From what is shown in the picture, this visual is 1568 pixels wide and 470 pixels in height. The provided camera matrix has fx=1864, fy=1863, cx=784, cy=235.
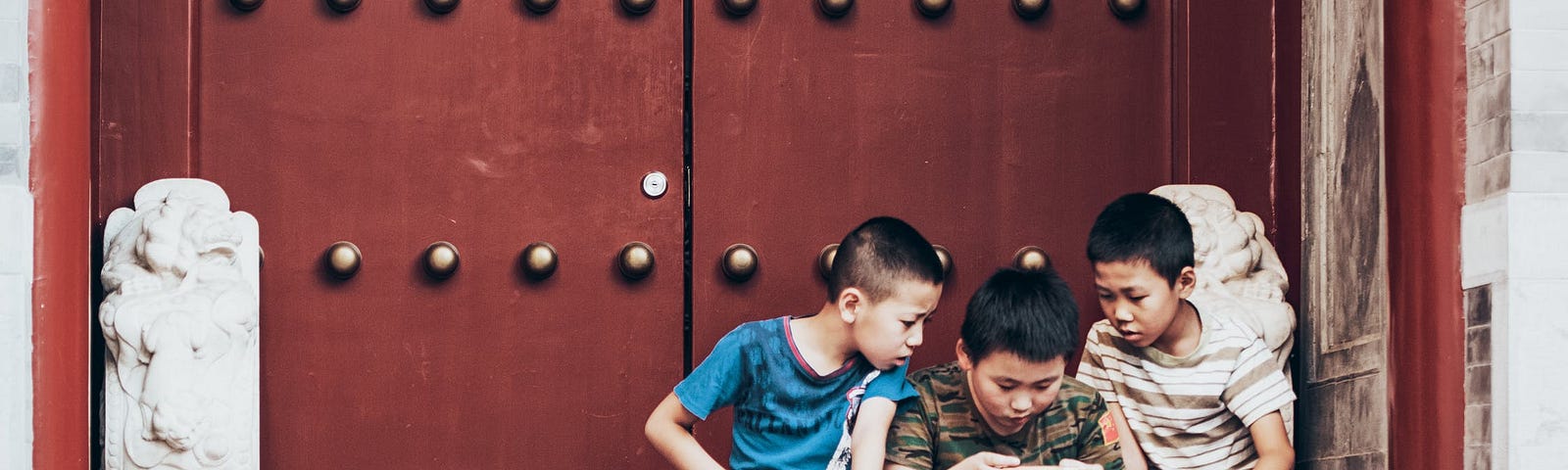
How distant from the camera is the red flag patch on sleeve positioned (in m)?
2.59

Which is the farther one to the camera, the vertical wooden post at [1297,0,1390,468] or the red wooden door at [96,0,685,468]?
the red wooden door at [96,0,685,468]

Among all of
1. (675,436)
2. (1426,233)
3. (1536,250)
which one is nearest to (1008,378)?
(675,436)

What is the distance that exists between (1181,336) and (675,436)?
75 cm

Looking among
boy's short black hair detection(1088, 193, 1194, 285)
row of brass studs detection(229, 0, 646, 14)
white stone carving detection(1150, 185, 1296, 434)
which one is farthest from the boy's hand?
row of brass studs detection(229, 0, 646, 14)

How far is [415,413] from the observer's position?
287 centimetres

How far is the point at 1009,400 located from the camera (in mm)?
2506

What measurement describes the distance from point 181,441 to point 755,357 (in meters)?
0.80

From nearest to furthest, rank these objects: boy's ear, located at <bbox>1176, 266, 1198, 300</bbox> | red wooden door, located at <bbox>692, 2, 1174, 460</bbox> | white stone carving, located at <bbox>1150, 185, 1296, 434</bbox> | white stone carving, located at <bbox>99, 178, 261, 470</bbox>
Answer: white stone carving, located at <bbox>99, 178, 261, 470</bbox>
boy's ear, located at <bbox>1176, 266, 1198, 300</bbox>
white stone carving, located at <bbox>1150, 185, 1296, 434</bbox>
red wooden door, located at <bbox>692, 2, 1174, 460</bbox>

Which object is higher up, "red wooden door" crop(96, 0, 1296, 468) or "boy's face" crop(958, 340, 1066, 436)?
"red wooden door" crop(96, 0, 1296, 468)

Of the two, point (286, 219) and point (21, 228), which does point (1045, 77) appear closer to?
point (286, 219)

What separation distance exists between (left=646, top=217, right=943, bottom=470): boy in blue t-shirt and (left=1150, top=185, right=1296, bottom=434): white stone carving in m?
0.47

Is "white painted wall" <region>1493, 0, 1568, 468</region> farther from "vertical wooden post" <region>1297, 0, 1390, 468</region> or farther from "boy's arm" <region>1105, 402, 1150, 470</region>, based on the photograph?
"boy's arm" <region>1105, 402, 1150, 470</region>

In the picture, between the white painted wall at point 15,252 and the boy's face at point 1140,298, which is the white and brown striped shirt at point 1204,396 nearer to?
the boy's face at point 1140,298

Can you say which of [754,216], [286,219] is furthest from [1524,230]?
[286,219]
